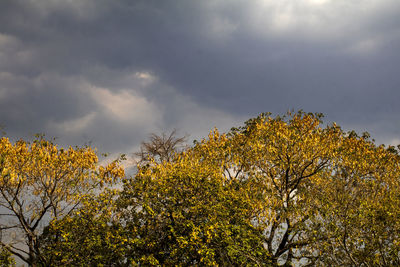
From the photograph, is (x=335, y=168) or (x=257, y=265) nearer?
(x=257, y=265)

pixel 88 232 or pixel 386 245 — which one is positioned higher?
pixel 88 232

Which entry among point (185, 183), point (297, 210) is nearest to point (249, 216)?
point (297, 210)

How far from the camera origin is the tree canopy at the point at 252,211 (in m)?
14.8

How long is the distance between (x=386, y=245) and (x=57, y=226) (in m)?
15.7

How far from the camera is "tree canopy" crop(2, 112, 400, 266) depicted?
48.7 feet

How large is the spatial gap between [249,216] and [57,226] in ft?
33.0

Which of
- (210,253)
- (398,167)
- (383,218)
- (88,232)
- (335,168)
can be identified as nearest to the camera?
(210,253)

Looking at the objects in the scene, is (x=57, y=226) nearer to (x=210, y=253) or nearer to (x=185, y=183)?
(x=185, y=183)

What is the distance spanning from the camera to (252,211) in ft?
59.9

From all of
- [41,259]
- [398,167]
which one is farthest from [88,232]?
[398,167]

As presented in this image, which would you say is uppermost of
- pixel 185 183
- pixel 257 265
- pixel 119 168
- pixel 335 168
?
pixel 119 168

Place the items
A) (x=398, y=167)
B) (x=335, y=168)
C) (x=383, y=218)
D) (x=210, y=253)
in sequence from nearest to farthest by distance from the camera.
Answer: (x=210, y=253) < (x=383, y=218) < (x=335, y=168) < (x=398, y=167)

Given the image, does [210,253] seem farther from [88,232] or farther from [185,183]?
[88,232]

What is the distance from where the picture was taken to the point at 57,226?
17.2 meters
